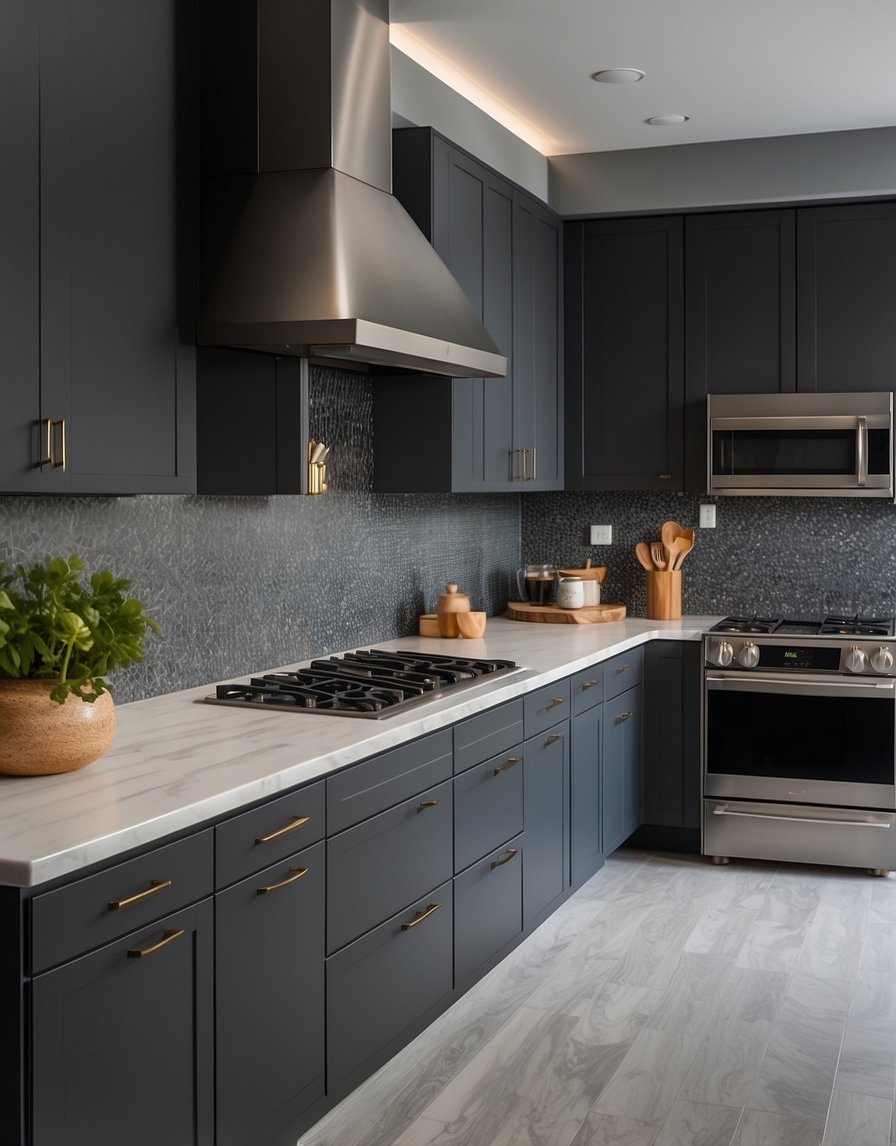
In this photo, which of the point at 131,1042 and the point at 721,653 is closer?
the point at 131,1042

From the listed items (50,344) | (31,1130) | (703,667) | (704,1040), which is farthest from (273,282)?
(703,667)

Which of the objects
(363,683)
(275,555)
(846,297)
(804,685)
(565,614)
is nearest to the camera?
(363,683)

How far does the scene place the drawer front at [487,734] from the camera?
3139mm

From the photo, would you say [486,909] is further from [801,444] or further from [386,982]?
[801,444]

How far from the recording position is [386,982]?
2.77m

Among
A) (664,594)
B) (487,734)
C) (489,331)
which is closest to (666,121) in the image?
(489,331)

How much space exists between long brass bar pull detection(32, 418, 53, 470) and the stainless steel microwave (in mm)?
3116

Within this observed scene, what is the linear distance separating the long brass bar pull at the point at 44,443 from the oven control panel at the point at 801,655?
2.92 metres

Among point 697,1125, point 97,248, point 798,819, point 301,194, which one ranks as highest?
point 301,194

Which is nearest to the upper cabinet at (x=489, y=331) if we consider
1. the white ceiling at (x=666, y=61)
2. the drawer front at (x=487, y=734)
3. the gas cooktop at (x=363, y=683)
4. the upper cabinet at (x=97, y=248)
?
the white ceiling at (x=666, y=61)

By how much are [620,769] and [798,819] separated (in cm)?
68

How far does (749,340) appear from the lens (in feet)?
16.1

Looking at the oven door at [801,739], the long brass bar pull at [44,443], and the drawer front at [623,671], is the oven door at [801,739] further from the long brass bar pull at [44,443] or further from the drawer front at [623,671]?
the long brass bar pull at [44,443]

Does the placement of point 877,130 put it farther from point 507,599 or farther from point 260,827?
point 260,827
